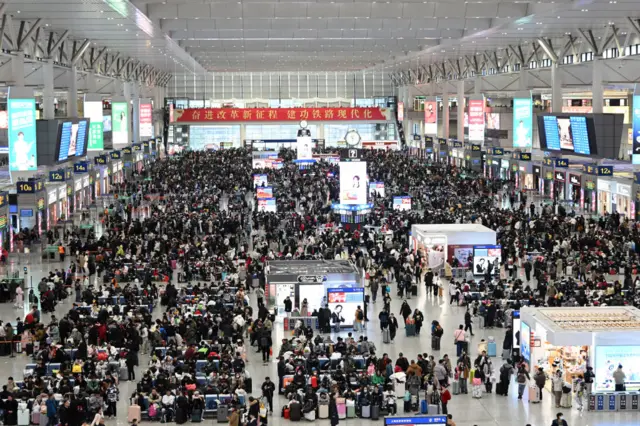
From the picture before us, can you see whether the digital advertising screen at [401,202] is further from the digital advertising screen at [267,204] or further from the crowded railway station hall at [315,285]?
the digital advertising screen at [267,204]

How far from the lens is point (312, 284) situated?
25844 mm

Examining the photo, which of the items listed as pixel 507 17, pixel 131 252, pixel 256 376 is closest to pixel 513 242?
pixel 507 17

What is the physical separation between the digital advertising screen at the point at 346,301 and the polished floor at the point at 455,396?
629mm

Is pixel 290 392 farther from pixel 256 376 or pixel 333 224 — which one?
pixel 333 224

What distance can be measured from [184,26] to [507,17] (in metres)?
13.4

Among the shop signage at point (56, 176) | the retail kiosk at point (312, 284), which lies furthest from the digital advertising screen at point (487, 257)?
the shop signage at point (56, 176)

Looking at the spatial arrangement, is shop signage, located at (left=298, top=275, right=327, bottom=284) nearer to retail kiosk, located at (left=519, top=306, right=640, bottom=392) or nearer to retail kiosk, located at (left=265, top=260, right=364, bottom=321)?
retail kiosk, located at (left=265, top=260, right=364, bottom=321)

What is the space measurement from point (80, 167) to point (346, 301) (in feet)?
82.8

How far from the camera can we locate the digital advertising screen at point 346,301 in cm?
2522

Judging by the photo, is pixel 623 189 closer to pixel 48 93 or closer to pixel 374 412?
pixel 48 93

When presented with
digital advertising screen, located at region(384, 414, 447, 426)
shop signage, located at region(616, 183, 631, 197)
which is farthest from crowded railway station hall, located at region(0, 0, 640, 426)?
shop signage, located at region(616, 183, 631, 197)

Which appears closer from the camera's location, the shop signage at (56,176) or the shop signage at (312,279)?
the shop signage at (312,279)

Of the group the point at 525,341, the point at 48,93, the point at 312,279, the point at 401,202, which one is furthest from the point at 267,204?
the point at 525,341

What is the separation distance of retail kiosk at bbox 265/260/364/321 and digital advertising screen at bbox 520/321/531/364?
18.0 feet
